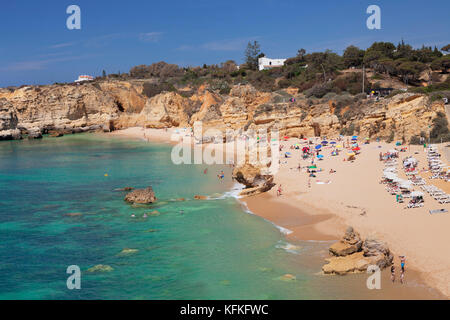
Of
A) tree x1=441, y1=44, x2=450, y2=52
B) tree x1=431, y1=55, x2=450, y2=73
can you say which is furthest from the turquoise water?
tree x1=441, y1=44, x2=450, y2=52

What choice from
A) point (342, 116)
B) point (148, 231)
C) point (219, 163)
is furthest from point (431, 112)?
point (148, 231)

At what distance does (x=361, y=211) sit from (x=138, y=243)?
9.81 m

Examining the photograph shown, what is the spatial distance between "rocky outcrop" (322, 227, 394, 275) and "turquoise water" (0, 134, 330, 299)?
3.74 ft

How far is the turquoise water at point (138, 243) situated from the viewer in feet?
39.6

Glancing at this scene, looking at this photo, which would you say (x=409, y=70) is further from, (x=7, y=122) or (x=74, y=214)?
(x=7, y=122)

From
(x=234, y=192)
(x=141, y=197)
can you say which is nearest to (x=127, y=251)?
(x=141, y=197)

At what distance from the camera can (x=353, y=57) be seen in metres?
67.9

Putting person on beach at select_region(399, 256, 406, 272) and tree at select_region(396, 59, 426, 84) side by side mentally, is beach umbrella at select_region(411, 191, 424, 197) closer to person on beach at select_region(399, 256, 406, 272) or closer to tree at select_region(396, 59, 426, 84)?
person on beach at select_region(399, 256, 406, 272)

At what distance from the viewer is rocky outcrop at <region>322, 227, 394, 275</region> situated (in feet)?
40.2
